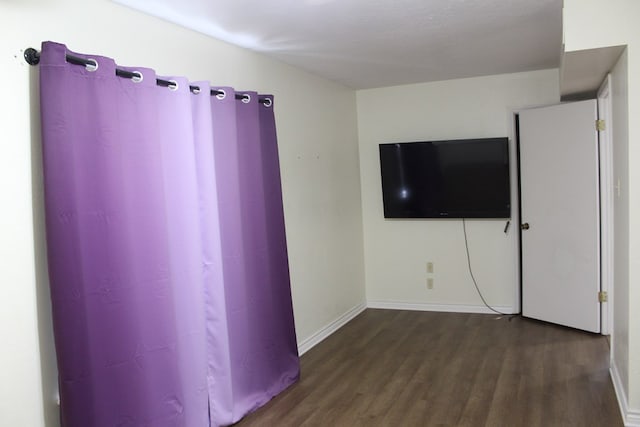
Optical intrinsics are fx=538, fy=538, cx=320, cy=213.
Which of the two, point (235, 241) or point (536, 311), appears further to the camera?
point (536, 311)

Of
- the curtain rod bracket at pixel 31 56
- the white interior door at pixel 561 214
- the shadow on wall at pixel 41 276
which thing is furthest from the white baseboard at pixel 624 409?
the curtain rod bracket at pixel 31 56

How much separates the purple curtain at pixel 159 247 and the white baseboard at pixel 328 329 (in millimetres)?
739

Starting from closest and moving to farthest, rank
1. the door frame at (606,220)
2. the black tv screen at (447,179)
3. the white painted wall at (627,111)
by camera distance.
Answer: the white painted wall at (627,111) < the door frame at (606,220) < the black tv screen at (447,179)

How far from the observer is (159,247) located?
2729 millimetres

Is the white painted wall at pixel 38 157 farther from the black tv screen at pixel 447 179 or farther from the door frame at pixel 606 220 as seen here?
the door frame at pixel 606 220

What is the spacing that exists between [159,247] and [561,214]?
3.54 metres

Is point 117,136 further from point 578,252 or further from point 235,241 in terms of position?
point 578,252

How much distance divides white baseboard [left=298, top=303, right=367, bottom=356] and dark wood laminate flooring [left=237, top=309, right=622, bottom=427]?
65 mm

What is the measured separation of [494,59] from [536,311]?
7.59ft

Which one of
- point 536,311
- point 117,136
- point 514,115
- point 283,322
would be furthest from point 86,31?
point 536,311

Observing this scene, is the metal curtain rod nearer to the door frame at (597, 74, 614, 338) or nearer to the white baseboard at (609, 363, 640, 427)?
the white baseboard at (609, 363, 640, 427)

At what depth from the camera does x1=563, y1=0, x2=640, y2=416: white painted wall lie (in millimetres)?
2752

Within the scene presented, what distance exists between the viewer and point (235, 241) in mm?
3340

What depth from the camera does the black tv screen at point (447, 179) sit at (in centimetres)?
512
